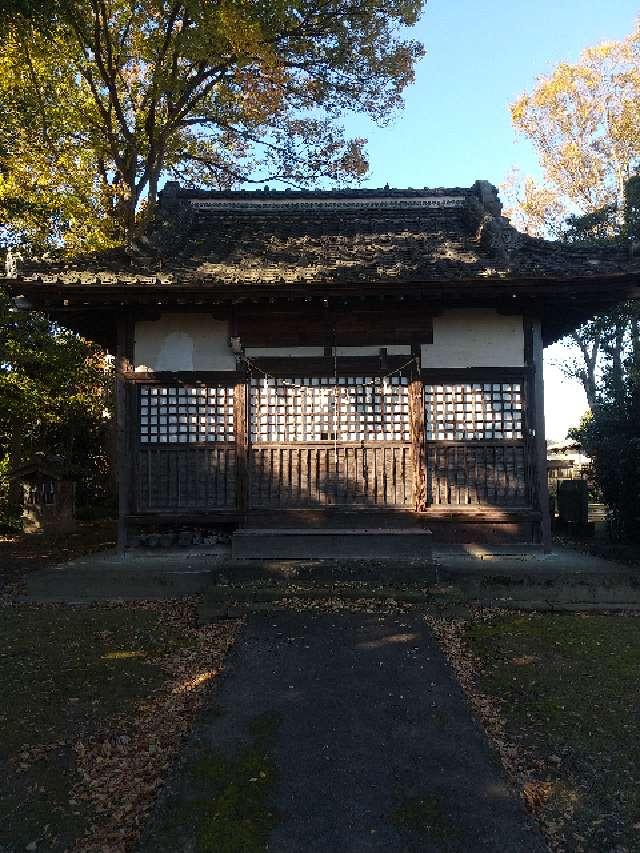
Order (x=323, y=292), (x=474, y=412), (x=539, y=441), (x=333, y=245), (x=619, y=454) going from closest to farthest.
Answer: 1. (x=323, y=292)
2. (x=539, y=441)
3. (x=474, y=412)
4. (x=619, y=454)
5. (x=333, y=245)

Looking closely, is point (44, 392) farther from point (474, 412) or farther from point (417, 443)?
point (474, 412)

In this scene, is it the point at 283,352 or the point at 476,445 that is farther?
the point at 283,352

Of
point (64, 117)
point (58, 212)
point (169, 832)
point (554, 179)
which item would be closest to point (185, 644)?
point (169, 832)

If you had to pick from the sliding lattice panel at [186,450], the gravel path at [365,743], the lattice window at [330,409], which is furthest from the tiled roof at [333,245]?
the gravel path at [365,743]

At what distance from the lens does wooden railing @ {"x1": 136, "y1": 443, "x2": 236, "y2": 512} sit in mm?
8828

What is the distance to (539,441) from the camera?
28.6ft

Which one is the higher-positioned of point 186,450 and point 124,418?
point 124,418

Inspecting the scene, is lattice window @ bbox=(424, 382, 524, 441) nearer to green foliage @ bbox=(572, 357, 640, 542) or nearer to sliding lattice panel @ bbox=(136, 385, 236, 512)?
green foliage @ bbox=(572, 357, 640, 542)

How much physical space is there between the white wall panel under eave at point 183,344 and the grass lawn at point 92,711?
3705 millimetres

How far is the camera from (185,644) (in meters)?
6.21

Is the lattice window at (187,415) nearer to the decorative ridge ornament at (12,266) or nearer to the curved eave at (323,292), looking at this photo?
the curved eave at (323,292)

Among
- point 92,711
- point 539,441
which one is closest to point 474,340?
point 539,441

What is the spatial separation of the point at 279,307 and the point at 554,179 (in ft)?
67.9

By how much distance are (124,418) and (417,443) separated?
470cm
